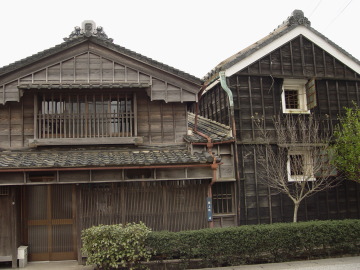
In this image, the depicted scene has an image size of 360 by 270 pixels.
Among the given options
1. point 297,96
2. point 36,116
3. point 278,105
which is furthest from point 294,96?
point 36,116

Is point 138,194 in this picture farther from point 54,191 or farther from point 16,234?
point 16,234

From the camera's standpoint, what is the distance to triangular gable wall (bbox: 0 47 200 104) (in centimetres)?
1327

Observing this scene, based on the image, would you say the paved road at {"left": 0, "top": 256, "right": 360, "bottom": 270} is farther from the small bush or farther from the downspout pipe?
the downspout pipe

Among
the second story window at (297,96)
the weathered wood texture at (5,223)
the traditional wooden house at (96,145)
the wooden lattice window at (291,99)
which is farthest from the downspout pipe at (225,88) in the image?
the weathered wood texture at (5,223)

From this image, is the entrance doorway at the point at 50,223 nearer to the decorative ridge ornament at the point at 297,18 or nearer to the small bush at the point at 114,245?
the small bush at the point at 114,245

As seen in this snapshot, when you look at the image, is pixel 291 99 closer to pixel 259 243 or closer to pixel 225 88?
pixel 225 88

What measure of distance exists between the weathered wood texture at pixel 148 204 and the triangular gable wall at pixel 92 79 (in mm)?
3488

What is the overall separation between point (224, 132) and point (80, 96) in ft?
20.6

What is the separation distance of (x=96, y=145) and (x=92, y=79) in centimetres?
255

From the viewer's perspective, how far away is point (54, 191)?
46.5ft

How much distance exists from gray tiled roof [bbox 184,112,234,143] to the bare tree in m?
1.50

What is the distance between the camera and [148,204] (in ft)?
43.2

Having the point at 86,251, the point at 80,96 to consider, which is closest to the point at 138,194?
the point at 86,251

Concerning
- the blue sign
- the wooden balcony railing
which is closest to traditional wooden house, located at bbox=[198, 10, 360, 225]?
the blue sign
